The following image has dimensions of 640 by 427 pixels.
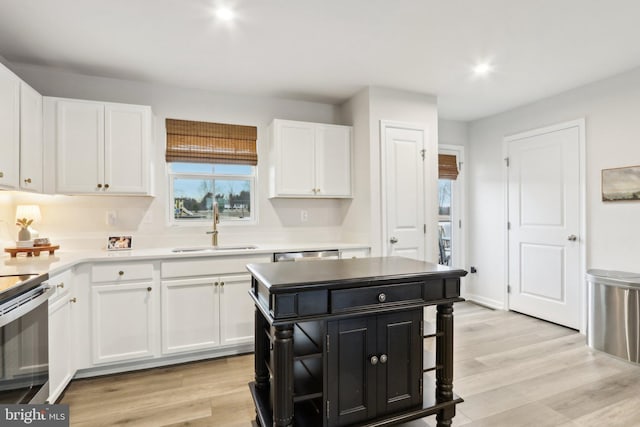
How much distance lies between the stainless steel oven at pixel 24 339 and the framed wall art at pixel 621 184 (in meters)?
4.52

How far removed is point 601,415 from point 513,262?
7.77ft

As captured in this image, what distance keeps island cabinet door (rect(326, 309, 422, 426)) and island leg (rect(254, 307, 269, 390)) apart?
1.75ft

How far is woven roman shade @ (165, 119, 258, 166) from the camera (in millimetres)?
3375

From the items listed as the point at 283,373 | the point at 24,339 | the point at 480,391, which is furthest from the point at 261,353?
the point at 480,391

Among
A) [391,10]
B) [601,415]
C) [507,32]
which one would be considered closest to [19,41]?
[391,10]

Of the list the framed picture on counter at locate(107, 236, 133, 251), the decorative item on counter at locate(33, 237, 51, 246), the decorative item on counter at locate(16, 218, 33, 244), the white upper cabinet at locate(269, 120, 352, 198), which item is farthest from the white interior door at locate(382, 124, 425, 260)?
the decorative item on counter at locate(16, 218, 33, 244)

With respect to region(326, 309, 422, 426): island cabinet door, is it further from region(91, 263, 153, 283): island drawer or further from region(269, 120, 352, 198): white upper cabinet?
region(269, 120, 352, 198): white upper cabinet

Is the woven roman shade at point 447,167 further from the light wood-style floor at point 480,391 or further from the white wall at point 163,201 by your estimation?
the light wood-style floor at point 480,391

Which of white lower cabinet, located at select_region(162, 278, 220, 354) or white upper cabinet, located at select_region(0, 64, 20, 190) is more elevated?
white upper cabinet, located at select_region(0, 64, 20, 190)

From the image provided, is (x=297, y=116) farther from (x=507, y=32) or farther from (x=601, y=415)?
(x=601, y=415)

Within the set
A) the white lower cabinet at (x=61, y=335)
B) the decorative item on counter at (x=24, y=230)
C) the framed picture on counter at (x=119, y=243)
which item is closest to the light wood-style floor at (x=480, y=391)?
the white lower cabinet at (x=61, y=335)

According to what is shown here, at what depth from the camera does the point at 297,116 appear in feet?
12.7

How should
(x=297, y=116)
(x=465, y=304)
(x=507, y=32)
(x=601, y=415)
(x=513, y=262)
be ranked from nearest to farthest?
(x=601, y=415), (x=507, y=32), (x=297, y=116), (x=513, y=262), (x=465, y=304)

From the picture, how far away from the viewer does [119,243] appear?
10.2 feet
